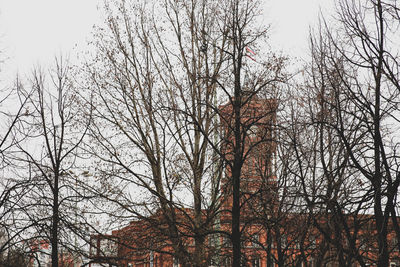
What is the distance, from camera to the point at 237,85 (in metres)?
11.3

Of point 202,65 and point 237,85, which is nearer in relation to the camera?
point 237,85

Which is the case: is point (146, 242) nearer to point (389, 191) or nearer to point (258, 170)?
point (258, 170)

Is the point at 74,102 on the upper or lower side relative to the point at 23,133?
upper

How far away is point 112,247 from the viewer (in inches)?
583

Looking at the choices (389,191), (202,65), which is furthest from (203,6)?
(389,191)

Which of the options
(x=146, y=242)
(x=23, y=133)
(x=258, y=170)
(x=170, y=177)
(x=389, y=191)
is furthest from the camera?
(x=258, y=170)

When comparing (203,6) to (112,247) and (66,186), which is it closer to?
(66,186)

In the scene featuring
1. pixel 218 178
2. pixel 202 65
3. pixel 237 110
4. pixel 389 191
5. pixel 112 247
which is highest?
pixel 202 65

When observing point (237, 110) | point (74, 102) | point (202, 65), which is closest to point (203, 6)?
point (202, 65)

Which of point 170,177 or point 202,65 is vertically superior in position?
point 202,65

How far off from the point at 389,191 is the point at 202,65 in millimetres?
9164

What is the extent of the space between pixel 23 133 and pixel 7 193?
2.87 metres

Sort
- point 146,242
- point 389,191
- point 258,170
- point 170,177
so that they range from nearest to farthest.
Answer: point 389,191, point 146,242, point 170,177, point 258,170

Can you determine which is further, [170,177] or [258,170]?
[258,170]
